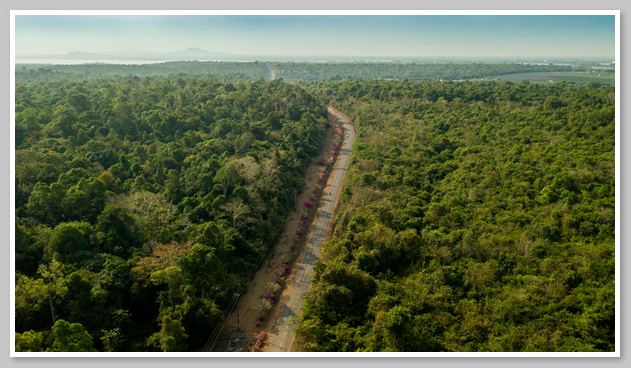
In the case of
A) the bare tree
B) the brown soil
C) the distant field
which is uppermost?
the distant field

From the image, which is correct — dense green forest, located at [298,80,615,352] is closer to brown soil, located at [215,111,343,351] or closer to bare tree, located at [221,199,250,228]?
brown soil, located at [215,111,343,351]

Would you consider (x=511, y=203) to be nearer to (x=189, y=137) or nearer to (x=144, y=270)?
(x=144, y=270)

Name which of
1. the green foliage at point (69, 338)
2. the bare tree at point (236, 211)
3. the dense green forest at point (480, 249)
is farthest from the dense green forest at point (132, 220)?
the dense green forest at point (480, 249)

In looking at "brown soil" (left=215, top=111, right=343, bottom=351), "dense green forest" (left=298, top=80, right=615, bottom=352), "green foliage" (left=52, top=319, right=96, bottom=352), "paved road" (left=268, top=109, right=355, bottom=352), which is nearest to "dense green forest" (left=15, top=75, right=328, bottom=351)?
"green foliage" (left=52, top=319, right=96, bottom=352)

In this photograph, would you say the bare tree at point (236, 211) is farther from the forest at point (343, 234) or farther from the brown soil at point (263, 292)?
the brown soil at point (263, 292)

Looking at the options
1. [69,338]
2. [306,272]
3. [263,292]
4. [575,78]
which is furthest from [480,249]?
[575,78]

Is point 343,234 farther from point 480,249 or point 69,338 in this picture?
point 69,338
